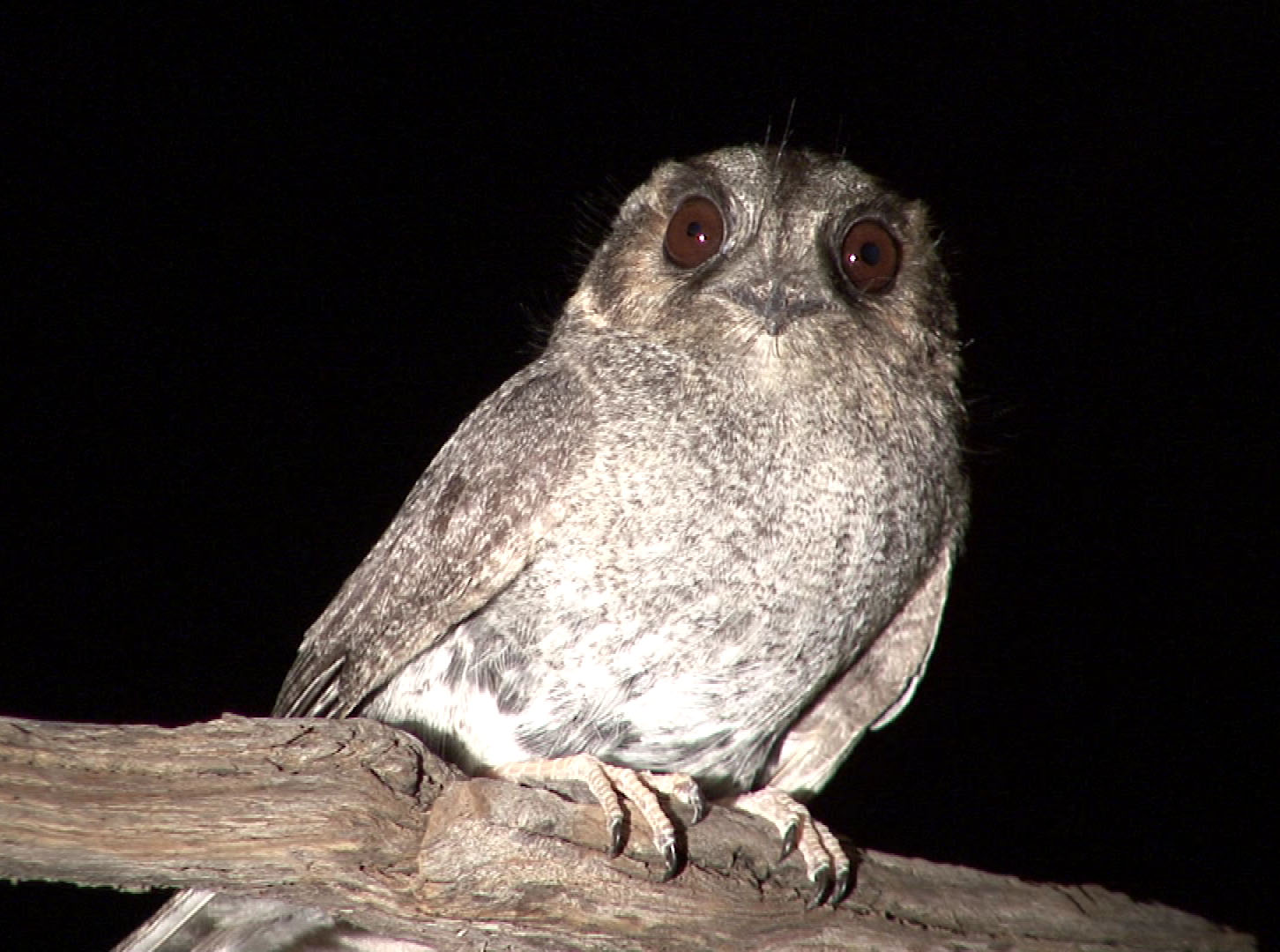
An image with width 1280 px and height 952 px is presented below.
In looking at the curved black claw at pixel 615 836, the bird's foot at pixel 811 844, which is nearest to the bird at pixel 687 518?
the bird's foot at pixel 811 844

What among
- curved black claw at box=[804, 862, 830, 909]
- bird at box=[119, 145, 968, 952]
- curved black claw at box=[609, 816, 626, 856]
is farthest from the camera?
bird at box=[119, 145, 968, 952]

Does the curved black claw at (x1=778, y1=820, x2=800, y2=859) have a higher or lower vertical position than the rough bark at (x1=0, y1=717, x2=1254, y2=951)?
higher

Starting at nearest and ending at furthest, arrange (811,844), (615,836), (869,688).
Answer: (615,836) < (811,844) < (869,688)

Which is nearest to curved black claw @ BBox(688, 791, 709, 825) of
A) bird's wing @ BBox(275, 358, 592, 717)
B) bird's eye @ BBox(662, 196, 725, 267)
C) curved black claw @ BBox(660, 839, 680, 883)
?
curved black claw @ BBox(660, 839, 680, 883)

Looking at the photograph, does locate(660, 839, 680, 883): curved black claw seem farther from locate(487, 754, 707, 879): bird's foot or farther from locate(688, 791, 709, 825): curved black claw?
locate(688, 791, 709, 825): curved black claw

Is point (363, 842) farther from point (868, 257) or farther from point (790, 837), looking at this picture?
point (868, 257)

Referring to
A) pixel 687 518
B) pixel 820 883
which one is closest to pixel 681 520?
pixel 687 518
